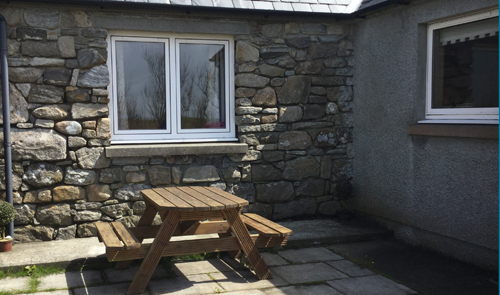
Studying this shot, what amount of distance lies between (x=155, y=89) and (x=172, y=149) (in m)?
0.79

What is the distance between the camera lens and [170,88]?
19.2ft

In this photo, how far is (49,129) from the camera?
5254mm

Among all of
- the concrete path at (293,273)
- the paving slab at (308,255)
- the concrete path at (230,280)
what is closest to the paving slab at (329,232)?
the concrete path at (293,273)

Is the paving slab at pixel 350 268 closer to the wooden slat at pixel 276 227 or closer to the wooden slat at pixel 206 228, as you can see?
the wooden slat at pixel 276 227

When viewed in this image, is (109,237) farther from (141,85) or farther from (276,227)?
(141,85)

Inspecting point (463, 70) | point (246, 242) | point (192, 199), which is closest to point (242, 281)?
point (246, 242)

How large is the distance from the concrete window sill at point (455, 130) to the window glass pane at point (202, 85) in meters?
2.28

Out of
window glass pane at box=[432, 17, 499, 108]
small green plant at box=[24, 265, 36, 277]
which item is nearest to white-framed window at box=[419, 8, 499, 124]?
window glass pane at box=[432, 17, 499, 108]

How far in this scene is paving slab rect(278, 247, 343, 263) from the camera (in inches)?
197

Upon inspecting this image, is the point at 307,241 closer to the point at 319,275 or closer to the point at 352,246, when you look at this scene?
the point at 352,246

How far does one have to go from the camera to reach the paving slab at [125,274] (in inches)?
172

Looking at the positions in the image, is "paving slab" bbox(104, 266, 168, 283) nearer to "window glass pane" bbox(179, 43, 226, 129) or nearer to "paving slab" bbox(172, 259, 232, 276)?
"paving slab" bbox(172, 259, 232, 276)

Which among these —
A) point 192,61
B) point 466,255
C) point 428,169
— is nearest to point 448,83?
point 428,169

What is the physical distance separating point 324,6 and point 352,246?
9.50 ft
